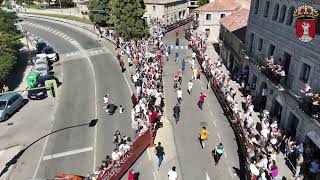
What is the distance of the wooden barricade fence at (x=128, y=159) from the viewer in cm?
2122

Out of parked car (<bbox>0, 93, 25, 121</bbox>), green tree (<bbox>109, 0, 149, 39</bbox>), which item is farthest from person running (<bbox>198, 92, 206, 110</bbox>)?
green tree (<bbox>109, 0, 149, 39</bbox>)

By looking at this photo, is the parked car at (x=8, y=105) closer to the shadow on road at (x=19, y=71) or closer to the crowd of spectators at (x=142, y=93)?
the shadow on road at (x=19, y=71)

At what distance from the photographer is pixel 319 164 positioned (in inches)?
829

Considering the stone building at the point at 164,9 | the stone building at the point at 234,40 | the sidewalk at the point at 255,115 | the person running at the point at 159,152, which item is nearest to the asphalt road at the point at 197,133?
the person running at the point at 159,152

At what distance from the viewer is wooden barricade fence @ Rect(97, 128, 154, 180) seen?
21219 mm

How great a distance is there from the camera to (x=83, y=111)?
3266cm

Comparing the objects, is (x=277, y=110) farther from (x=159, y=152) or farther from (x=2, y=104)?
(x=2, y=104)

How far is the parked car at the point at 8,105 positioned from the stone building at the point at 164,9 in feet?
137

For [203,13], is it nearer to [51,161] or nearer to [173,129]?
[173,129]

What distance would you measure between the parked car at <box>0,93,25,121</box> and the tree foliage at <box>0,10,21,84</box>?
4.37 m

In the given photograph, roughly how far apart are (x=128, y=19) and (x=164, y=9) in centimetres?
1646

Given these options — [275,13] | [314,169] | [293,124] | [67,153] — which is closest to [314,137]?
[314,169]

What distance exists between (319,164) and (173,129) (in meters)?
11.2

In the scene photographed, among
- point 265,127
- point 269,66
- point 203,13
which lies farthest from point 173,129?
point 203,13
